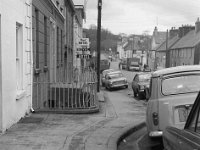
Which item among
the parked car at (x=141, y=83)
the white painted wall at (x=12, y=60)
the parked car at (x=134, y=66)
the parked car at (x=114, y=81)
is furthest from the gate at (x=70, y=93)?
the parked car at (x=134, y=66)

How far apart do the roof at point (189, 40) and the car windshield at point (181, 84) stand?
5136cm

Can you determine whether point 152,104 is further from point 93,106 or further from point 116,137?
point 93,106

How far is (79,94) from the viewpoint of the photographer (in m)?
11.5

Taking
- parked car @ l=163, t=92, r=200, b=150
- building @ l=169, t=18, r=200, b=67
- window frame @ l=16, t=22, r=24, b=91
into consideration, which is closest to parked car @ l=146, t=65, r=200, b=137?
parked car @ l=163, t=92, r=200, b=150

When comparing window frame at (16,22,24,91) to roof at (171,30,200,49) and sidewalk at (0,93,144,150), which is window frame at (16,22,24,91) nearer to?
sidewalk at (0,93,144,150)

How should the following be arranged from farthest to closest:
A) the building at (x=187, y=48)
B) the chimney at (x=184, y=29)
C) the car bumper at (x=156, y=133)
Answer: the chimney at (x=184, y=29) < the building at (x=187, y=48) < the car bumper at (x=156, y=133)

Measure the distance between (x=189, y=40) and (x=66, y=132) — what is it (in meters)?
57.3

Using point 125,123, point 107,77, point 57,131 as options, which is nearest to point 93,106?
point 125,123

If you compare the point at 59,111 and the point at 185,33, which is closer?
the point at 59,111

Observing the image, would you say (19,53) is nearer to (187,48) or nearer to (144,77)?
(144,77)

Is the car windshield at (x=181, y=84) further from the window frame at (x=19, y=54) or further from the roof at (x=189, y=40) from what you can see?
the roof at (x=189, y=40)

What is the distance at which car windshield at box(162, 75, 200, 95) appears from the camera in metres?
6.93

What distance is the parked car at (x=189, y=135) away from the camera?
123 inches

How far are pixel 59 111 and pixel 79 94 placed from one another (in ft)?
3.04
